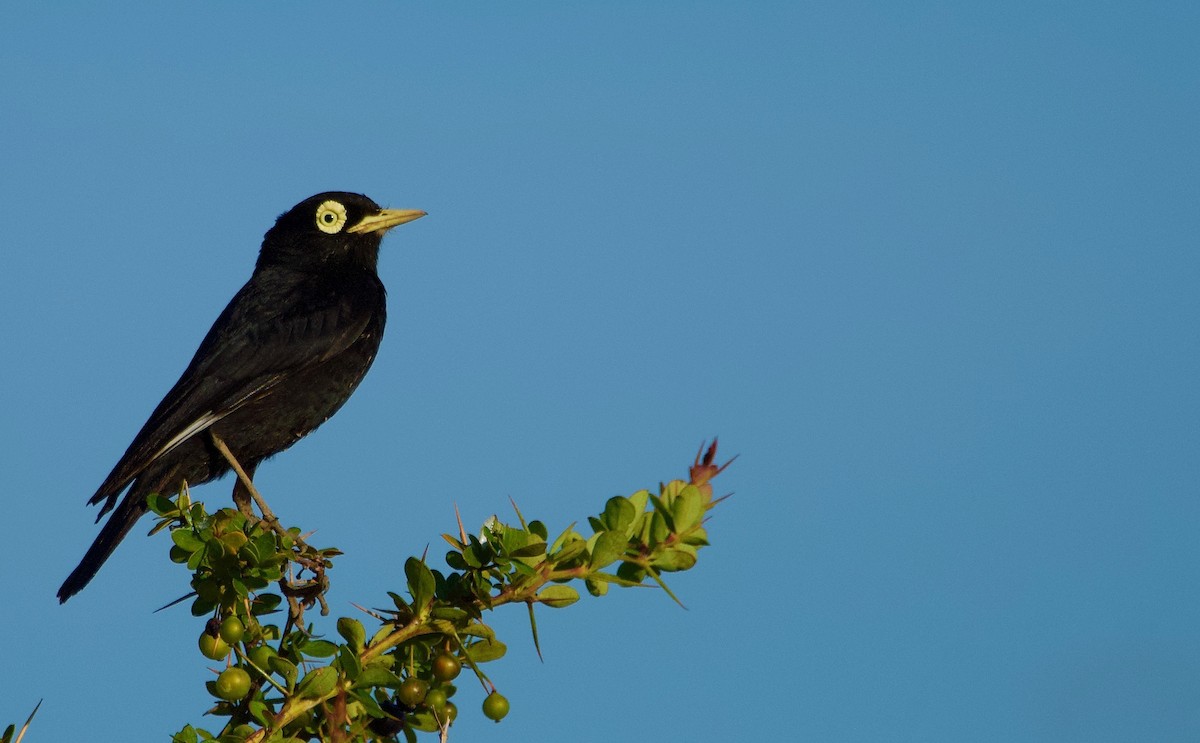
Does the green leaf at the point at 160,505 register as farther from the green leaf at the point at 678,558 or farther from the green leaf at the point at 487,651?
the green leaf at the point at 678,558

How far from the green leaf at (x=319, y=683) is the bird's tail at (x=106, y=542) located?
10.5 feet

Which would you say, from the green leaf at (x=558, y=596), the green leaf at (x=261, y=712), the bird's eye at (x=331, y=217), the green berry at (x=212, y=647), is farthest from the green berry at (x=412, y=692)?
the bird's eye at (x=331, y=217)

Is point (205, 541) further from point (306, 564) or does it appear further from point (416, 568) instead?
point (306, 564)

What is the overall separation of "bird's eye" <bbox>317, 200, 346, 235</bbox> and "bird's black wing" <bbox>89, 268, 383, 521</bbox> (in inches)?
16.9

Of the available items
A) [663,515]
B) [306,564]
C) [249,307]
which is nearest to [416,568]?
[663,515]

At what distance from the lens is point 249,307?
23.5ft

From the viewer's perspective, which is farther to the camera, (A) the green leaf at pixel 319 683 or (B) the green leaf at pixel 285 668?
(B) the green leaf at pixel 285 668

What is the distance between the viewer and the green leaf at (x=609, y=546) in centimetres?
264

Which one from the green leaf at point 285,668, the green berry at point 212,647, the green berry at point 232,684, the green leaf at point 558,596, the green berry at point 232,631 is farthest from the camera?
the green berry at point 212,647

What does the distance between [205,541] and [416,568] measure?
913 mm

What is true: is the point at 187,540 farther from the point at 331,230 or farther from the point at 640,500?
the point at 331,230

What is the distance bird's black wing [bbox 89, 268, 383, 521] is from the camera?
629cm

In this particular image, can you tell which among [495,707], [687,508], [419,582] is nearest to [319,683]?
[419,582]

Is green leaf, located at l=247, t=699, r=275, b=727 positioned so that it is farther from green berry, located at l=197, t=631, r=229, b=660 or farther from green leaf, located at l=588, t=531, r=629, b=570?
green leaf, located at l=588, t=531, r=629, b=570
